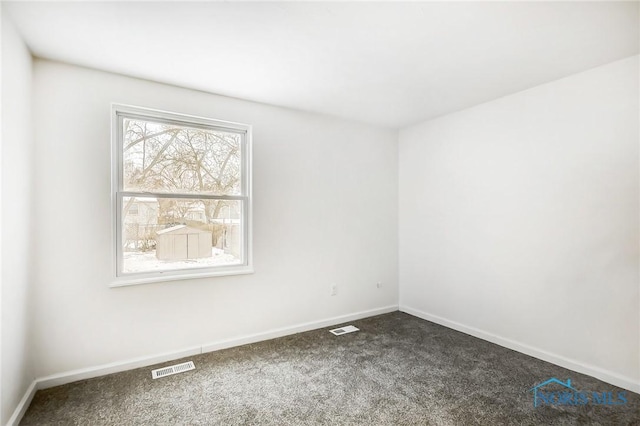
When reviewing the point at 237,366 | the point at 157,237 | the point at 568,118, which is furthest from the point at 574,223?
the point at 157,237

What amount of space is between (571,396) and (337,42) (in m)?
2.94

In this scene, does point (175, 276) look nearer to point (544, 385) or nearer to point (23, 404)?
point (23, 404)

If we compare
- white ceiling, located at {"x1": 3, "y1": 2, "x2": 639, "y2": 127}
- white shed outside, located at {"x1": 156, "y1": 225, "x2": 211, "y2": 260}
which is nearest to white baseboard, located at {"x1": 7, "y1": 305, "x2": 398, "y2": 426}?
white shed outside, located at {"x1": 156, "y1": 225, "x2": 211, "y2": 260}

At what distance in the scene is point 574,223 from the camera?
105 inches

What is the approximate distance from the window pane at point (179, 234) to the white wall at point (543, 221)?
7.66 ft

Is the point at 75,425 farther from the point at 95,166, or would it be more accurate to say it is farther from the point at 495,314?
the point at 495,314

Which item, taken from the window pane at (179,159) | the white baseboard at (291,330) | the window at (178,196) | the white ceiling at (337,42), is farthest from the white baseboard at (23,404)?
the white ceiling at (337,42)

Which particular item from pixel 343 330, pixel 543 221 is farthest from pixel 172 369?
pixel 543 221

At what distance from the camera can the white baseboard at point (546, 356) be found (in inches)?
94.5

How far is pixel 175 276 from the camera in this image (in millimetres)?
2885

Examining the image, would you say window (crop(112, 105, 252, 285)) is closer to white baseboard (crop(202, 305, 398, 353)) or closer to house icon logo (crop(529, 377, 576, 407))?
white baseboard (crop(202, 305, 398, 353))

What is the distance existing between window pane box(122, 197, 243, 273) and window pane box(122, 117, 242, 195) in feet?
0.44

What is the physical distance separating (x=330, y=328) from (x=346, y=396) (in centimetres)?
137

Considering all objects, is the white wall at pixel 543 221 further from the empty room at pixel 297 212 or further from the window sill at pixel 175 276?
the window sill at pixel 175 276
